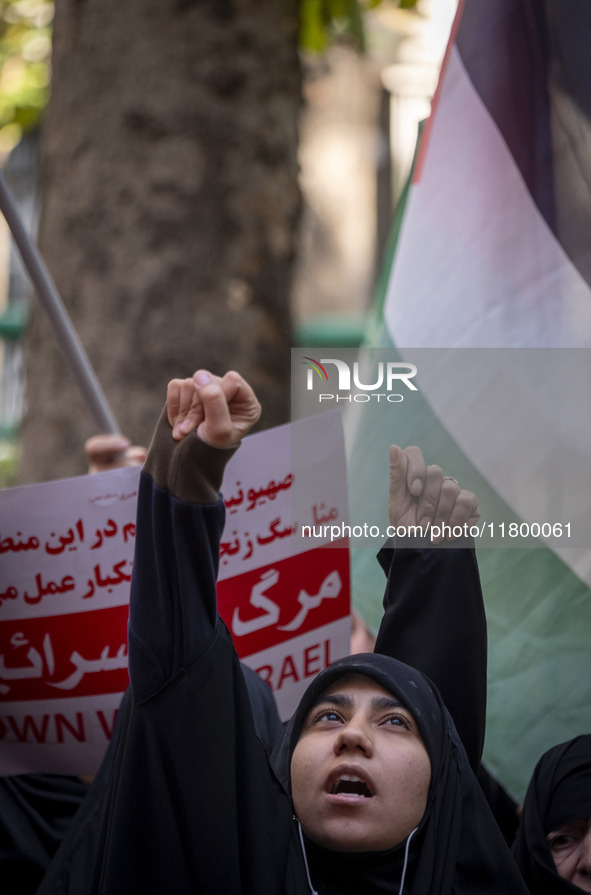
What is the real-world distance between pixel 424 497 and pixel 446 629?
20 cm

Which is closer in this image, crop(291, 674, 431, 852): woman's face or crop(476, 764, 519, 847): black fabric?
crop(291, 674, 431, 852): woman's face

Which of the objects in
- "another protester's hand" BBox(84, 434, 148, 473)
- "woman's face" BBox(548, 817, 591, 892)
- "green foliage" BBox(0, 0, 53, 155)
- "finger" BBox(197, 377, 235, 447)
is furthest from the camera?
"green foliage" BBox(0, 0, 53, 155)

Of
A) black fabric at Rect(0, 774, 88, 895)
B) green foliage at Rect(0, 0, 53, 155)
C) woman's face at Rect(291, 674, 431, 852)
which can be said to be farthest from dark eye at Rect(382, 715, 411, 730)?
green foliage at Rect(0, 0, 53, 155)

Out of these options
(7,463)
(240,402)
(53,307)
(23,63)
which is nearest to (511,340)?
(240,402)

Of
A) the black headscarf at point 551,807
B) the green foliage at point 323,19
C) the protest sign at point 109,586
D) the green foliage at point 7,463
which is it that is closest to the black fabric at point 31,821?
the protest sign at point 109,586

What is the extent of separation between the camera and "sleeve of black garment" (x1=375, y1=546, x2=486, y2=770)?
4.61ft

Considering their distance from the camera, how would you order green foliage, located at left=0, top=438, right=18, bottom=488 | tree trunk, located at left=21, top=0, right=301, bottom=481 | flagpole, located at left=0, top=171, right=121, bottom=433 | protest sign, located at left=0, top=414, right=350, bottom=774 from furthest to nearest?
green foliage, located at left=0, top=438, right=18, bottom=488, tree trunk, located at left=21, top=0, right=301, bottom=481, flagpole, located at left=0, top=171, right=121, bottom=433, protest sign, located at left=0, top=414, right=350, bottom=774

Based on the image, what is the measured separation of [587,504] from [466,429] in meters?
0.27

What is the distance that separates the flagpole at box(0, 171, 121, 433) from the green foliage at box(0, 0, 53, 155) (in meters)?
1.96

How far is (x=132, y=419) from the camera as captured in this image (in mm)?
3078

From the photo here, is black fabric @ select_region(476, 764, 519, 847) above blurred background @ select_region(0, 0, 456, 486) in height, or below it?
below

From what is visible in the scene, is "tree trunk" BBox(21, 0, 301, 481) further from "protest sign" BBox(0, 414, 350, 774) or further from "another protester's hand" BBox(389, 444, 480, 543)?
"another protester's hand" BBox(389, 444, 480, 543)

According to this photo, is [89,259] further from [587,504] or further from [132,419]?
[587,504]

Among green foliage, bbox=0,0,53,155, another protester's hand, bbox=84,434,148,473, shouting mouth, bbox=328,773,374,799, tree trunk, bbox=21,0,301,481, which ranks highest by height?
green foliage, bbox=0,0,53,155
